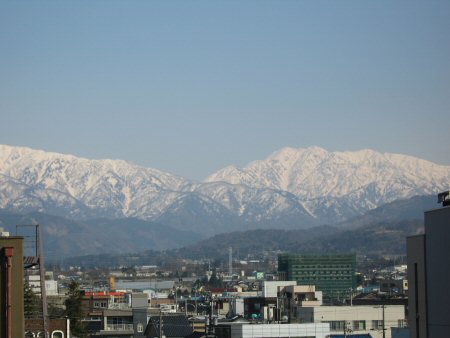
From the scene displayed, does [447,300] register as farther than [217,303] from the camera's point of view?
No

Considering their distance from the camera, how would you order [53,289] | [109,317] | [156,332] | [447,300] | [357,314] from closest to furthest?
[447,300]
[156,332]
[357,314]
[109,317]
[53,289]

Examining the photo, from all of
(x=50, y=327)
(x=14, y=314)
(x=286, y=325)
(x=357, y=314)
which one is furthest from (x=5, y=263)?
(x=357, y=314)

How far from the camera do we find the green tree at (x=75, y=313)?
2763 inches

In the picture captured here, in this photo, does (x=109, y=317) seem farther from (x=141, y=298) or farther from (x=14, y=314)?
(x=14, y=314)

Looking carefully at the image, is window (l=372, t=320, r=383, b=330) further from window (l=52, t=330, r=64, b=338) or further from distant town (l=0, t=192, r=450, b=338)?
window (l=52, t=330, r=64, b=338)

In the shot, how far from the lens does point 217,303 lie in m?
126

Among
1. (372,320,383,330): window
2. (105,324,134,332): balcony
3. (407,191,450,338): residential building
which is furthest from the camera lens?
(105,324,134,332): balcony

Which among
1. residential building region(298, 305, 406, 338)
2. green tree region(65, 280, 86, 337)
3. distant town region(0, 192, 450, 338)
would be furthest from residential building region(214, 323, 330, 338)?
residential building region(298, 305, 406, 338)

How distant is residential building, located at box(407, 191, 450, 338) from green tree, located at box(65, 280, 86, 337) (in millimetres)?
28656

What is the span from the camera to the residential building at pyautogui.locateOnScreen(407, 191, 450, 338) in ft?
135

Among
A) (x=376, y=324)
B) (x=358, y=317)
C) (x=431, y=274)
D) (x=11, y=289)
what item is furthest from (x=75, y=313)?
(x=11, y=289)

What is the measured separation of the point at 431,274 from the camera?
4250 cm

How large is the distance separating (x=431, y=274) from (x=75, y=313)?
3697 cm

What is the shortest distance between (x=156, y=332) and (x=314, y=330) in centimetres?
1147
